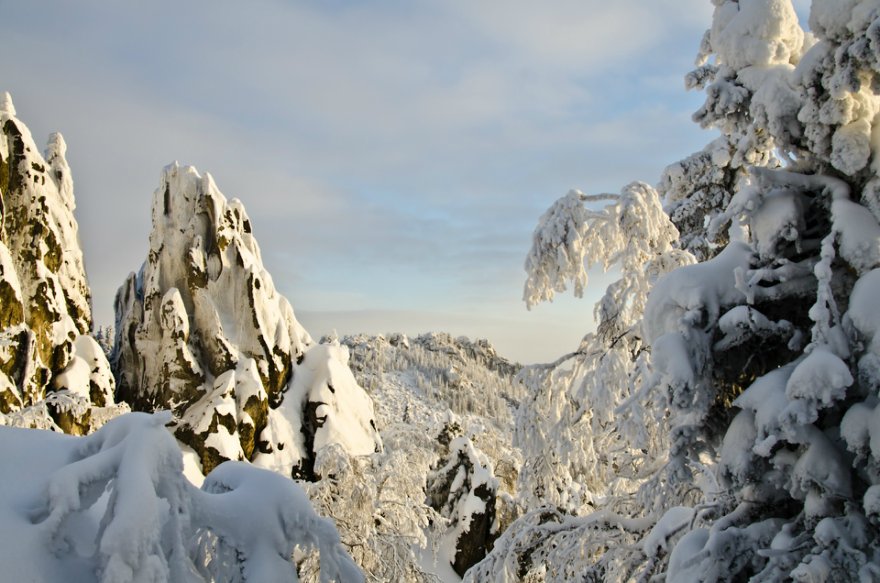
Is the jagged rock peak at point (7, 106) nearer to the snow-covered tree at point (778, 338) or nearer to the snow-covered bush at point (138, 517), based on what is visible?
the snow-covered bush at point (138, 517)

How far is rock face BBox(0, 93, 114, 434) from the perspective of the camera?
13688mm

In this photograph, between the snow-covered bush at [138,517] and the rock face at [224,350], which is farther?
the rock face at [224,350]

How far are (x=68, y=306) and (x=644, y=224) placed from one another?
1690 centimetres

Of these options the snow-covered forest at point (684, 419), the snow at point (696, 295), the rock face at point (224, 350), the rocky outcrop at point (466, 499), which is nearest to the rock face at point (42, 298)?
the rock face at point (224, 350)

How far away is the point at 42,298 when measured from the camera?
15477 millimetres

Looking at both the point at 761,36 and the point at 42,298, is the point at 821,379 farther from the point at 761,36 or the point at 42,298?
the point at 42,298

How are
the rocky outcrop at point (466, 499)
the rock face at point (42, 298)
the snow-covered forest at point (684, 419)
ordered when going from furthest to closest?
the rocky outcrop at point (466, 499) < the rock face at point (42, 298) < the snow-covered forest at point (684, 419)

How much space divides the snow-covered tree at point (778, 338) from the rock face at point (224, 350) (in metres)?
12.8

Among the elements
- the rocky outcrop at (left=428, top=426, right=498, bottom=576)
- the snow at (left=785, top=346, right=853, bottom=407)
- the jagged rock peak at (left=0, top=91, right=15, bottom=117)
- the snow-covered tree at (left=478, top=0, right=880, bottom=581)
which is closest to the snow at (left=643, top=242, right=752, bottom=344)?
the snow-covered tree at (left=478, top=0, right=880, bottom=581)

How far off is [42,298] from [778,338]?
17112mm

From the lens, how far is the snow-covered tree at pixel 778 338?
3.16m

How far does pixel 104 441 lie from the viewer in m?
2.92

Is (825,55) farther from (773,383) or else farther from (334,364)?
(334,364)

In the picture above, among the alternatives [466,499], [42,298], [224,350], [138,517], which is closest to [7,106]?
[42,298]
